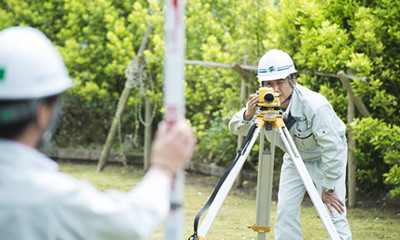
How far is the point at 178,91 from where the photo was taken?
180cm

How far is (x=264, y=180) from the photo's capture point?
413 centimetres

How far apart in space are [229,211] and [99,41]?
493 centimetres

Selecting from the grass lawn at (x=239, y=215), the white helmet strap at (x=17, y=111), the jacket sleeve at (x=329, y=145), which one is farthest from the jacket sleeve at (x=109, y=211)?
the grass lawn at (x=239, y=215)

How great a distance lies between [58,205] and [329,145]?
284cm

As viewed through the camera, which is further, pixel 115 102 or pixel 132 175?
pixel 115 102

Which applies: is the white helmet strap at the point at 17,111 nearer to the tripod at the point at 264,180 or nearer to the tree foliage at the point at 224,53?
the tripod at the point at 264,180

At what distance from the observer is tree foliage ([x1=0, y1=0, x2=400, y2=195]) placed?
637 cm

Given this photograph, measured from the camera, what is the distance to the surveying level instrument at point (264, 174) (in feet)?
11.8

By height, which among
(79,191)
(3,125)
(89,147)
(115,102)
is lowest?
(89,147)

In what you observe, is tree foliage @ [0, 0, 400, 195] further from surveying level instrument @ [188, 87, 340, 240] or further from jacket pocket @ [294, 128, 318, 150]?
surveying level instrument @ [188, 87, 340, 240]

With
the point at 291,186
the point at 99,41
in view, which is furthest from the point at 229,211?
the point at 99,41

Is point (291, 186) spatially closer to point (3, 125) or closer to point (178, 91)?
point (178, 91)

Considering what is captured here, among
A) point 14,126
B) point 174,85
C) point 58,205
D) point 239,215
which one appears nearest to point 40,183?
point 58,205

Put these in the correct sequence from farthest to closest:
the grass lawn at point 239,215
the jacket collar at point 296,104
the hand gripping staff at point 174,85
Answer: the grass lawn at point 239,215, the jacket collar at point 296,104, the hand gripping staff at point 174,85
